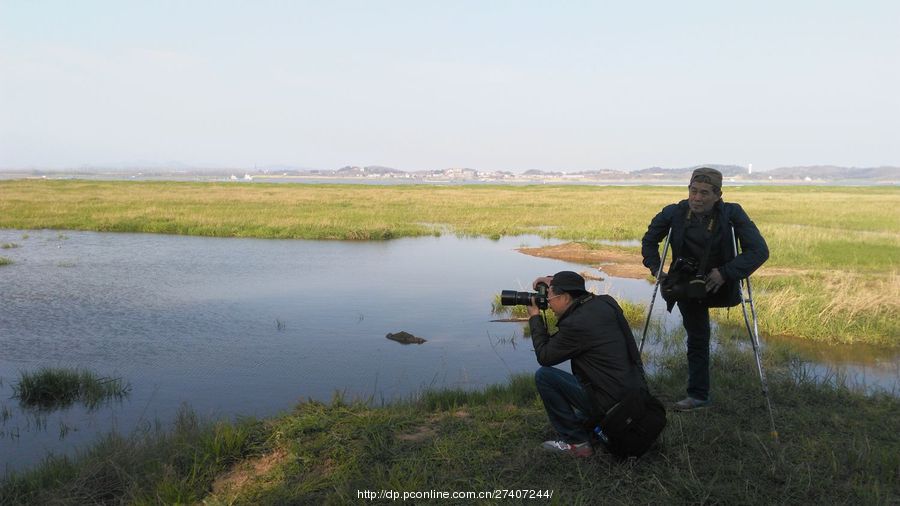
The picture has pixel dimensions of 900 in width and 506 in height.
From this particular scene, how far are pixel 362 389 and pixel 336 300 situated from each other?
5918mm

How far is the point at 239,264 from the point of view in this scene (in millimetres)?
18078

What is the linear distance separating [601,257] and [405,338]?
1139cm

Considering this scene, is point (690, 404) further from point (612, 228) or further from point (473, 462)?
point (612, 228)

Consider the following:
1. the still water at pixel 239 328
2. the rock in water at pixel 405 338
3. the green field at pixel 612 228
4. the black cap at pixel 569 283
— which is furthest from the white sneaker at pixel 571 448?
the rock in water at pixel 405 338

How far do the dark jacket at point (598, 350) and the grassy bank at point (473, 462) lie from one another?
0.63 m

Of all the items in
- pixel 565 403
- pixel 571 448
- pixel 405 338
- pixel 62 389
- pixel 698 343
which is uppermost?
pixel 698 343

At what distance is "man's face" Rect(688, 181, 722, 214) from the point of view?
514 centimetres

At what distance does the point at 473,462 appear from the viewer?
15.1ft

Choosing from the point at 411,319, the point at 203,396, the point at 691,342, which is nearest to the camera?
the point at 691,342

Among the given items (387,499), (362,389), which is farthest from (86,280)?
(387,499)

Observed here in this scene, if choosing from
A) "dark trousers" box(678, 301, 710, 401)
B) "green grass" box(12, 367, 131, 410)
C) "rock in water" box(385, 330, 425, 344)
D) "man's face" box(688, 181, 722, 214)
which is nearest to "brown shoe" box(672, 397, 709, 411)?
"dark trousers" box(678, 301, 710, 401)

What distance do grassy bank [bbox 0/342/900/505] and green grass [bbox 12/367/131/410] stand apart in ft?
6.56

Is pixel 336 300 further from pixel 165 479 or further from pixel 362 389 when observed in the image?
pixel 165 479

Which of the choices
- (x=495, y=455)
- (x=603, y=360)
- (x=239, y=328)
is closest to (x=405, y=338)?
(x=239, y=328)
